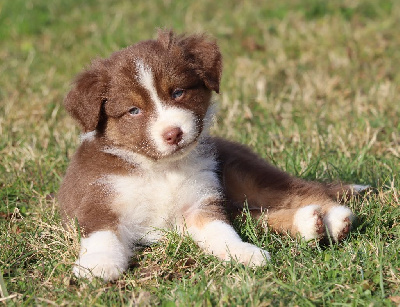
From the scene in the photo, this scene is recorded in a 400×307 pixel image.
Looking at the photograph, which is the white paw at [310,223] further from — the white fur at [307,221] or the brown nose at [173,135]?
the brown nose at [173,135]

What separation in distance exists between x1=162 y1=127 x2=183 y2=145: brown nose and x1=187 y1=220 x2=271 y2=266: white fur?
0.70 metres

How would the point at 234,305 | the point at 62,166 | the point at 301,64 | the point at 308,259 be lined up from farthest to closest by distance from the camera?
1. the point at 301,64
2. the point at 62,166
3. the point at 308,259
4. the point at 234,305

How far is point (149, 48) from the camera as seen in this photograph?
5.02 meters

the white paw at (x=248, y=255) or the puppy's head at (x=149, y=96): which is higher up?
the puppy's head at (x=149, y=96)

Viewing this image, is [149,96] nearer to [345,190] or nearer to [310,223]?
[310,223]

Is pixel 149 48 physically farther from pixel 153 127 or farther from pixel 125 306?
pixel 125 306

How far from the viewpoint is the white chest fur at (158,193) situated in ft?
16.2

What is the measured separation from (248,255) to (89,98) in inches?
65.6

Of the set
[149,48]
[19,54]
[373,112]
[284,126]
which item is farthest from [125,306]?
[19,54]

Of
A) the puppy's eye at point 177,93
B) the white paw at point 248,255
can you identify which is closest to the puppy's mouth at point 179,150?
the puppy's eye at point 177,93

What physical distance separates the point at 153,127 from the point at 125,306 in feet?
4.55

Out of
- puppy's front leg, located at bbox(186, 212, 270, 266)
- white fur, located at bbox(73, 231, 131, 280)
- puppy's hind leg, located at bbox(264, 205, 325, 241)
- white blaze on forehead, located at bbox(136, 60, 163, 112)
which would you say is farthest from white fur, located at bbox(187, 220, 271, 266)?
white blaze on forehead, located at bbox(136, 60, 163, 112)

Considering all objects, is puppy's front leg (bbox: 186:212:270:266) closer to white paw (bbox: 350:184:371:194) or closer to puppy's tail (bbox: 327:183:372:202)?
puppy's tail (bbox: 327:183:372:202)

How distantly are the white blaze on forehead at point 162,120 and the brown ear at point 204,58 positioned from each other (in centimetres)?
42
